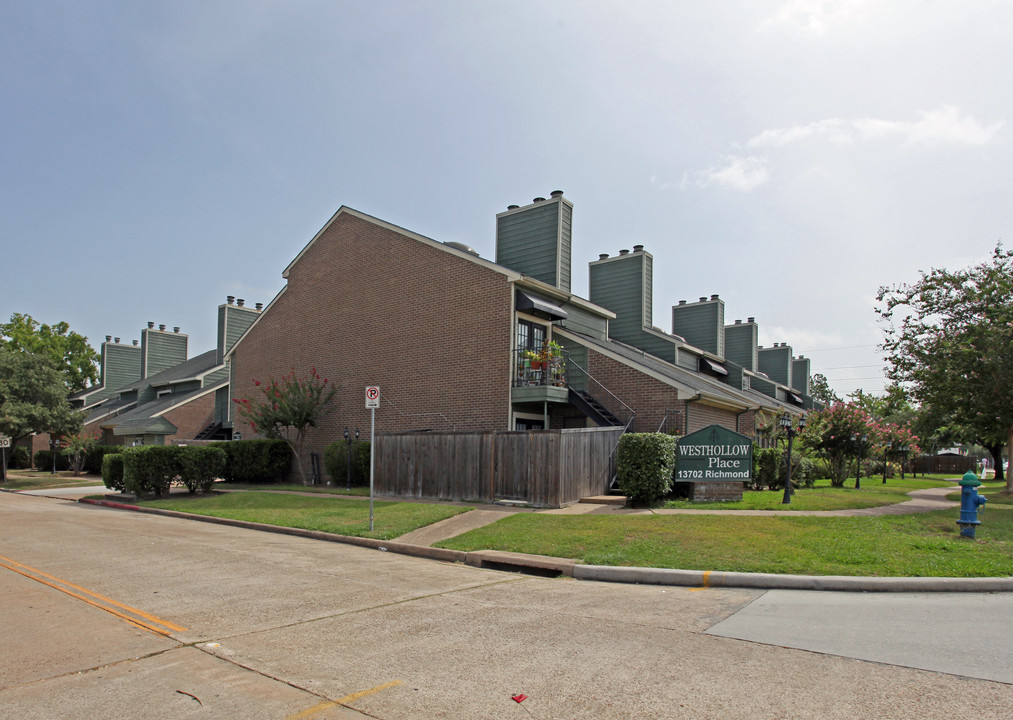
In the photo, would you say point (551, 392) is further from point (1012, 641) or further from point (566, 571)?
point (1012, 641)

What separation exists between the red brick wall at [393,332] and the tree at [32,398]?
14162mm

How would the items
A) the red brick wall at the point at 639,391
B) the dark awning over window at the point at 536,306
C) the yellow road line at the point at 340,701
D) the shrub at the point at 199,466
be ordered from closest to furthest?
the yellow road line at the point at 340,701, the red brick wall at the point at 639,391, the dark awning over window at the point at 536,306, the shrub at the point at 199,466

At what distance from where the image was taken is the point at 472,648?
5.79 metres

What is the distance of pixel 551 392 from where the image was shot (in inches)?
784

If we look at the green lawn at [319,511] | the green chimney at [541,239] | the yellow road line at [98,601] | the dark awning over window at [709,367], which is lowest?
the green lawn at [319,511]

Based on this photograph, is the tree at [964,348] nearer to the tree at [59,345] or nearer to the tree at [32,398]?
the tree at [32,398]

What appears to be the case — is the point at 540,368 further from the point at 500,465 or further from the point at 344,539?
the point at 344,539

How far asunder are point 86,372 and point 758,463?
57557mm

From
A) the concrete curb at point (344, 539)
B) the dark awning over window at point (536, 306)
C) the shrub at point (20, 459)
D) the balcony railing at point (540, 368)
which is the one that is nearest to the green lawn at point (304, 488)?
the concrete curb at point (344, 539)

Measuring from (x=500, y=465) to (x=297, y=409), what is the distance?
11.1 metres

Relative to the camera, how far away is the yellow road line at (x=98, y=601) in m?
6.53

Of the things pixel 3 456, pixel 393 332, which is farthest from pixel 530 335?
pixel 3 456

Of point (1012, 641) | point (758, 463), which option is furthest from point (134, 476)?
point (1012, 641)

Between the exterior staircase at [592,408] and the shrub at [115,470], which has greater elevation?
the exterior staircase at [592,408]
